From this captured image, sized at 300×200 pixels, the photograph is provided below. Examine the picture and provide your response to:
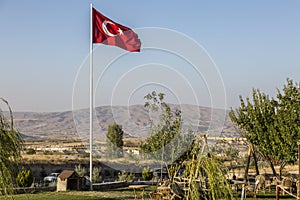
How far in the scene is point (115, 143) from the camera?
49.6 meters

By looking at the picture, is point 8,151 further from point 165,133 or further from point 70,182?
point 165,133

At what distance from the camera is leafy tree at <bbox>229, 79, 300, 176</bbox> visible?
2155 centimetres

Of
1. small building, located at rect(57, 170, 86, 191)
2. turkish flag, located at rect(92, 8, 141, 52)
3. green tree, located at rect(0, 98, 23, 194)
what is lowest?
small building, located at rect(57, 170, 86, 191)

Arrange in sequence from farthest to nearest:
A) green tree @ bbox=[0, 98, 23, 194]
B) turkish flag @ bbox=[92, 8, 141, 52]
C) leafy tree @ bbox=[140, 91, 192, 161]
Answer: leafy tree @ bbox=[140, 91, 192, 161] → turkish flag @ bbox=[92, 8, 141, 52] → green tree @ bbox=[0, 98, 23, 194]

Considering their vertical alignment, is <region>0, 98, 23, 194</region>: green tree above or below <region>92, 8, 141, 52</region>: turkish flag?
below

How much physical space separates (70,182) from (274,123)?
31.1 ft

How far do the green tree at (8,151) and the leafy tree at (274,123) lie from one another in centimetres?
1579

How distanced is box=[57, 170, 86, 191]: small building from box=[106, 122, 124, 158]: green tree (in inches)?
1032

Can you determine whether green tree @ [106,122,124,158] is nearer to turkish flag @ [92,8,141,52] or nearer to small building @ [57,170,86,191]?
turkish flag @ [92,8,141,52]

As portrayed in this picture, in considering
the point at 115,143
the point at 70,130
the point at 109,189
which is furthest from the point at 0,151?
the point at 70,130

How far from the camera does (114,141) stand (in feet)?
164

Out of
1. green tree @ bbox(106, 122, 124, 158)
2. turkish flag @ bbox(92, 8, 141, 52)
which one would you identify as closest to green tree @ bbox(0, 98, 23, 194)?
turkish flag @ bbox(92, 8, 141, 52)

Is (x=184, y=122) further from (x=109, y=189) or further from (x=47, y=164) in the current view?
(x=47, y=164)

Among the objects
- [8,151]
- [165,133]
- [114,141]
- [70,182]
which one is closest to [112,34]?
[70,182]
